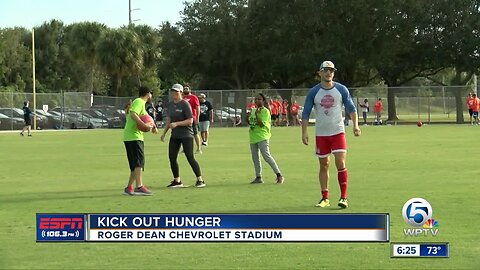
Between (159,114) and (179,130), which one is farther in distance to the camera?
(159,114)

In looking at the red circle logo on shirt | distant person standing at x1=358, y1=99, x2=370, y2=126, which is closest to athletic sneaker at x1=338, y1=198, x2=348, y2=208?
the red circle logo on shirt

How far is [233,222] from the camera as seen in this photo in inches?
322

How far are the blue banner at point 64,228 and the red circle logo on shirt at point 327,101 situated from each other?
14.3 ft

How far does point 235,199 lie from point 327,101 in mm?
2285

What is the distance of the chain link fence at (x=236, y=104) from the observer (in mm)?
59594

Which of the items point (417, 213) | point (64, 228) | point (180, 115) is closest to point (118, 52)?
point (180, 115)

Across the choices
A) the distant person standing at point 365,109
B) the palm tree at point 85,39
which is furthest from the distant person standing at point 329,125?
the palm tree at point 85,39

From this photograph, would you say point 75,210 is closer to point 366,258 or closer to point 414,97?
point 366,258

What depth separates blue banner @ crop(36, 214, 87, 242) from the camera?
8.27 m

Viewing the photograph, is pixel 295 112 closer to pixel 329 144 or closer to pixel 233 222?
pixel 329 144

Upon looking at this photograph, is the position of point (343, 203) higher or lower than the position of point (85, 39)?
lower

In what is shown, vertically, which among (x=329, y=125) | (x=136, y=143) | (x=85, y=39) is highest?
(x=85, y=39)

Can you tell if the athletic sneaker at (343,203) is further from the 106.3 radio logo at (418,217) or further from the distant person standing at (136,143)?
the distant person standing at (136,143)

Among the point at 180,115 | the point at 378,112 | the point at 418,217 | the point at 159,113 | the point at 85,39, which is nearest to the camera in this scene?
the point at 418,217
